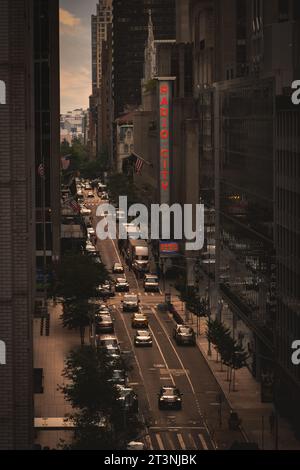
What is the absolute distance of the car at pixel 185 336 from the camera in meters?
95.1

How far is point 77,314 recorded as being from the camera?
9844 centimetres

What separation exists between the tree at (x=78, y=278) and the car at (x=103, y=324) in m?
1.95

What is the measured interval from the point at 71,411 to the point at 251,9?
88349 millimetres

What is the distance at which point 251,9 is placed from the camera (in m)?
150

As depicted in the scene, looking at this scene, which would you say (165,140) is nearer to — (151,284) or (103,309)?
(151,284)

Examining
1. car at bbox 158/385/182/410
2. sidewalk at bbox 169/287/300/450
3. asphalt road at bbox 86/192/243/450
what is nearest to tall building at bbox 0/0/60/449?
asphalt road at bbox 86/192/243/450

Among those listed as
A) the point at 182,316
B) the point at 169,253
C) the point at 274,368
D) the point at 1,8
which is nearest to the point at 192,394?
the point at 274,368

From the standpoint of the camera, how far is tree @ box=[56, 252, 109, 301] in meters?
102

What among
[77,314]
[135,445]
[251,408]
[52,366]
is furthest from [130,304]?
[135,445]

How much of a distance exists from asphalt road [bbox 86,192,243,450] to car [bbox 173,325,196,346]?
53 centimetres

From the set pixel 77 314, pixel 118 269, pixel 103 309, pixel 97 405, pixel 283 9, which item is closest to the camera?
pixel 97 405

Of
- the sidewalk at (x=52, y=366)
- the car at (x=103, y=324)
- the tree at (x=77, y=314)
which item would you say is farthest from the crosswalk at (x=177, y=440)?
the car at (x=103, y=324)

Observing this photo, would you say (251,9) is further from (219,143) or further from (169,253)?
(219,143)

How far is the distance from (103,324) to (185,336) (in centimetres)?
715
